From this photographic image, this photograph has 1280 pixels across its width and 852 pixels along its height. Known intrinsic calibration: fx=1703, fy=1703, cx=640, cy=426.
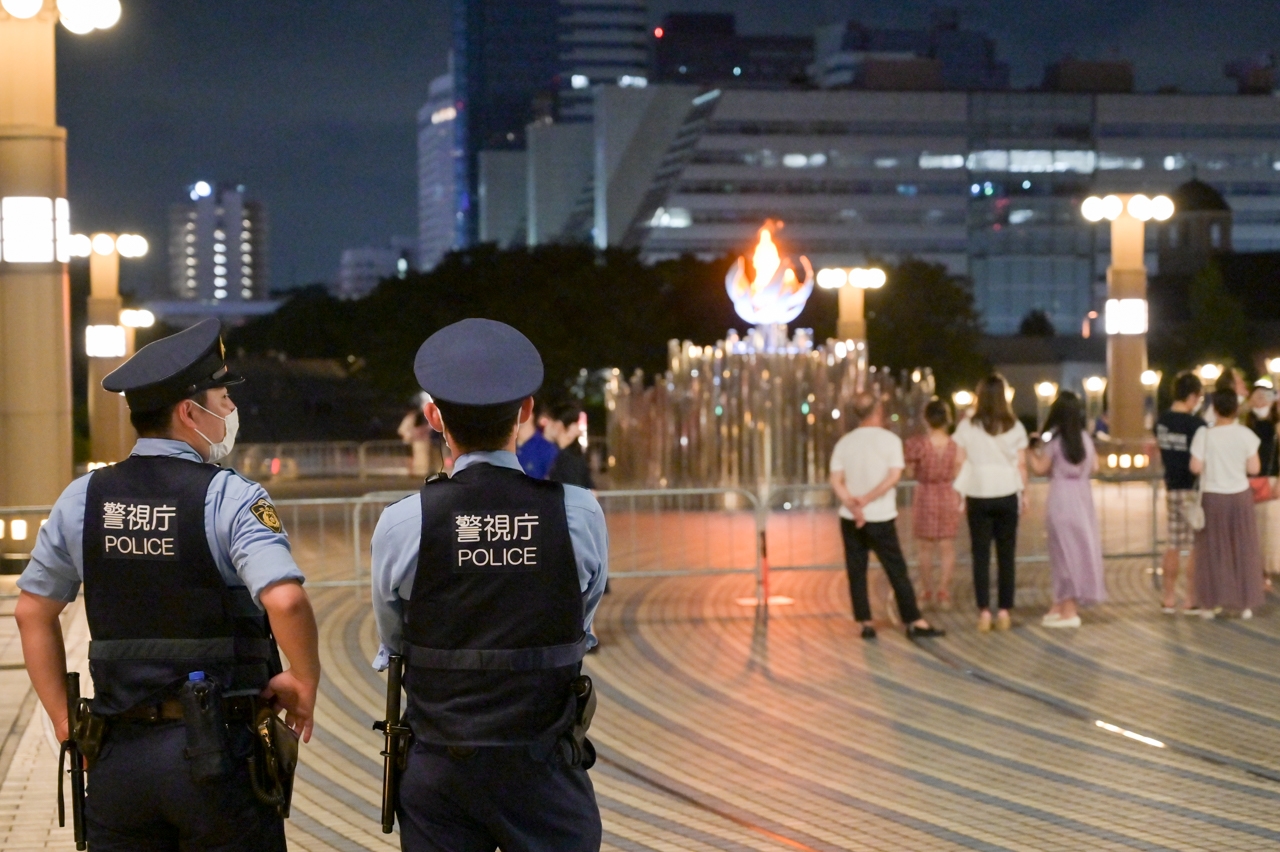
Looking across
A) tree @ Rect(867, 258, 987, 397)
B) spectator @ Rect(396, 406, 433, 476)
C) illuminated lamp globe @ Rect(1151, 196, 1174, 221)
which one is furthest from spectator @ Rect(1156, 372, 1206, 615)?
tree @ Rect(867, 258, 987, 397)

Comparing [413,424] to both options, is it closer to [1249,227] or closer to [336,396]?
[336,396]

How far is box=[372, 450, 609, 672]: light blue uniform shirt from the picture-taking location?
12.5 feet

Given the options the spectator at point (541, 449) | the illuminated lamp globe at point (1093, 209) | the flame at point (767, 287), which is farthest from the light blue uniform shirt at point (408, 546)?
the illuminated lamp globe at point (1093, 209)

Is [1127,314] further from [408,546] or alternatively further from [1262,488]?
[408,546]

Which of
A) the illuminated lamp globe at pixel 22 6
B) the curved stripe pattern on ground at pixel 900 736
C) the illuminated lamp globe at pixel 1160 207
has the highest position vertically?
the illuminated lamp globe at pixel 22 6

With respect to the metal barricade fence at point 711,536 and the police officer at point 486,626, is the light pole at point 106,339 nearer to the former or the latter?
the metal barricade fence at point 711,536

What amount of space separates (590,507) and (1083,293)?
13551 cm

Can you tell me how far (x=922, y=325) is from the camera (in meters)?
75.4

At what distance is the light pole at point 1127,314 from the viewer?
2439cm

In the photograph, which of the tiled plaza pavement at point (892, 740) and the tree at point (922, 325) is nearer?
the tiled plaza pavement at point (892, 740)

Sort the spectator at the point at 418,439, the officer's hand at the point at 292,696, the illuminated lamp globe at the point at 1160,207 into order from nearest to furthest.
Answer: the officer's hand at the point at 292,696
the illuminated lamp globe at the point at 1160,207
the spectator at the point at 418,439

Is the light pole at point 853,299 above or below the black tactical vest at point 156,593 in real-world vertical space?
above

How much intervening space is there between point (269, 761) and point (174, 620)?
397 mm

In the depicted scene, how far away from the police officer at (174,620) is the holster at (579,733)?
0.64 meters
